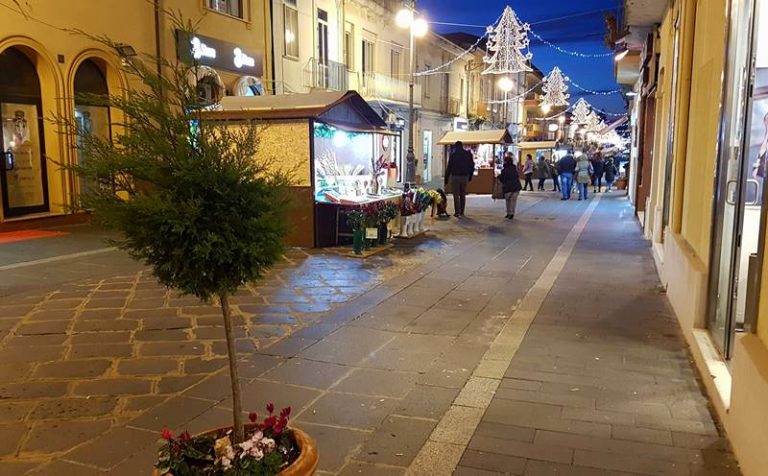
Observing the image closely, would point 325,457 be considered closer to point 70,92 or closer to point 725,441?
point 725,441

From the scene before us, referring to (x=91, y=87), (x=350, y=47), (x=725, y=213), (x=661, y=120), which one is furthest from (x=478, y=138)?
(x=725, y=213)

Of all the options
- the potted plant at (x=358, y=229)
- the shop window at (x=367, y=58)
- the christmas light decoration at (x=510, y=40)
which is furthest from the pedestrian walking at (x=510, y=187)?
the shop window at (x=367, y=58)

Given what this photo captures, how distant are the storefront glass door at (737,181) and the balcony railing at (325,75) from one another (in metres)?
16.0

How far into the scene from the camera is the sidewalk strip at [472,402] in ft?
10.6

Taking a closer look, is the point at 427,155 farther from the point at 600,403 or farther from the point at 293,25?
the point at 600,403

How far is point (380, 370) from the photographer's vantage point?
4.55 m

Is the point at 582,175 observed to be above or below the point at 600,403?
above

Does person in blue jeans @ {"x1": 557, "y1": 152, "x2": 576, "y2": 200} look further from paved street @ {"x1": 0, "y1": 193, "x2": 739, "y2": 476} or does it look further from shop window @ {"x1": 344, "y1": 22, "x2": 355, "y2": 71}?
paved street @ {"x1": 0, "y1": 193, "x2": 739, "y2": 476}

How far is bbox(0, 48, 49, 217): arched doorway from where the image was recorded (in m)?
11.0

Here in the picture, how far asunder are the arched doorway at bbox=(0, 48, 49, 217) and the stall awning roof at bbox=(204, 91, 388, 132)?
12.7 ft

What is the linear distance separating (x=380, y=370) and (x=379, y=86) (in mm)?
20441

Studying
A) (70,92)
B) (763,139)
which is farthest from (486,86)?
(763,139)

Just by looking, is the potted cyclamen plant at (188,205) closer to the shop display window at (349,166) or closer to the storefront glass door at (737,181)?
the storefront glass door at (737,181)

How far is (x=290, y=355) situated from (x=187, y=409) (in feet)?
3.70
